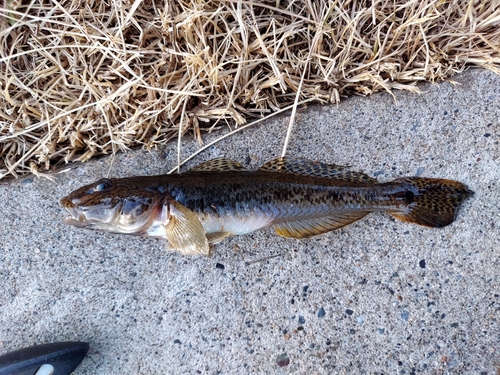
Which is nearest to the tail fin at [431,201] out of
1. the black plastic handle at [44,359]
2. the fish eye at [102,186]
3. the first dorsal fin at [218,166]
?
the first dorsal fin at [218,166]

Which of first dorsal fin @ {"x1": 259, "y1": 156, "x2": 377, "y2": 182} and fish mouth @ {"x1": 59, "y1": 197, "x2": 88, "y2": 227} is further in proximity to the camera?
first dorsal fin @ {"x1": 259, "y1": 156, "x2": 377, "y2": 182}

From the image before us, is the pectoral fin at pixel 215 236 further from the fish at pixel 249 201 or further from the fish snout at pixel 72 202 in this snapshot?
the fish snout at pixel 72 202

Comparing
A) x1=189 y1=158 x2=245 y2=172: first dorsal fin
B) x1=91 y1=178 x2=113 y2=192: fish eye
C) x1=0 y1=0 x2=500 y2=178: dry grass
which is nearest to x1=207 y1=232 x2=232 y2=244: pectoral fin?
x1=189 y1=158 x2=245 y2=172: first dorsal fin

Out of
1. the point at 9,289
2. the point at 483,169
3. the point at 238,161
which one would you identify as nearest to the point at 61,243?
the point at 9,289

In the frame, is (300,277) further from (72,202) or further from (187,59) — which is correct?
(187,59)

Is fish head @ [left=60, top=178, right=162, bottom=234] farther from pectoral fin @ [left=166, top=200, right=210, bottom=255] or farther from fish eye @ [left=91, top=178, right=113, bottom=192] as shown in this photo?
pectoral fin @ [left=166, top=200, right=210, bottom=255]

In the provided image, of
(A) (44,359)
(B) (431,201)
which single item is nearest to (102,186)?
(A) (44,359)
